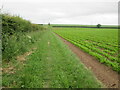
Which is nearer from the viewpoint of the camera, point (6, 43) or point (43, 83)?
point (43, 83)

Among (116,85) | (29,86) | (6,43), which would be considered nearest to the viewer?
(29,86)

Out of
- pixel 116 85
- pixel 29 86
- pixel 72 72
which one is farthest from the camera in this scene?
pixel 72 72

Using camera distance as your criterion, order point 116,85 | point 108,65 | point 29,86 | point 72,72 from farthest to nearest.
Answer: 1. point 108,65
2. point 72,72
3. point 116,85
4. point 29,86

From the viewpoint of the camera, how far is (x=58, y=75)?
486 cm

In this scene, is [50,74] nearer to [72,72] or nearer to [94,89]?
[72,72]

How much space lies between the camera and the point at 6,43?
6.20 metres

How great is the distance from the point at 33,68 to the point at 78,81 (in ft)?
8.09

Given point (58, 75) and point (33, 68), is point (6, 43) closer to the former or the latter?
point (33, 68)

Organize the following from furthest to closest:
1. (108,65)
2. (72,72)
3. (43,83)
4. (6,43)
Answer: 1. (108,65)
2. (6,43)
3. (72,72)
4. (43,83)

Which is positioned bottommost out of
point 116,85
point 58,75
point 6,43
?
point 116,85

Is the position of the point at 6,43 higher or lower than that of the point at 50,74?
higher

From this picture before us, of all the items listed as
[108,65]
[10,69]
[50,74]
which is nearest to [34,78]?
[50,74]

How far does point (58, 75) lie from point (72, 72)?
84 cm

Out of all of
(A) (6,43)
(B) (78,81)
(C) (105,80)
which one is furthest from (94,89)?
(A) (6,43)
